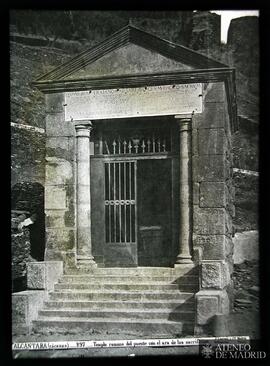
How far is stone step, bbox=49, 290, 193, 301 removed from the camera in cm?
698

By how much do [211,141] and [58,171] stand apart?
2062mm

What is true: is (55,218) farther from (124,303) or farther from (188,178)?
(188,178)

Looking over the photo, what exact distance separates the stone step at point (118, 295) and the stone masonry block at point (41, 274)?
0.17 m

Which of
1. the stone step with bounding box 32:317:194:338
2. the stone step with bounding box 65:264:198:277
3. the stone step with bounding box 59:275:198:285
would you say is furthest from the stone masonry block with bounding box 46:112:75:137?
the stone step with bounding box 32:317:194:338

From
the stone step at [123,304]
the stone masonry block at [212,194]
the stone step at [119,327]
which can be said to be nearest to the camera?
the stone step at [119,327]

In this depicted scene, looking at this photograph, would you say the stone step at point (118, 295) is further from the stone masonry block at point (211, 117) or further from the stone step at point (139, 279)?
the stone masonry block at point (211, 117)

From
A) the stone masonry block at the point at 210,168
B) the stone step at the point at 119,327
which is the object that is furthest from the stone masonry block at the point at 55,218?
the stone masonry block at the point at 210,168

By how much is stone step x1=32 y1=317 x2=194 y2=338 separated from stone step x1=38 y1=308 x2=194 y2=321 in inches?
2.1

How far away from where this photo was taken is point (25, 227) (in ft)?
23.6

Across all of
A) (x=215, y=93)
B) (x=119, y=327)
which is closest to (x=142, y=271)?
(x=119, y=327)

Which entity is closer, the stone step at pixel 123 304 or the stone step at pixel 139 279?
the stone step at pixel 123 304

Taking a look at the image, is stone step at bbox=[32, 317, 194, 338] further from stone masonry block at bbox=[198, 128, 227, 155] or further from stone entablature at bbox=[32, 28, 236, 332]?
stone masonry block at bbox=[198, 128, 227, 155]

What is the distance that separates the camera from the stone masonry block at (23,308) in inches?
270
